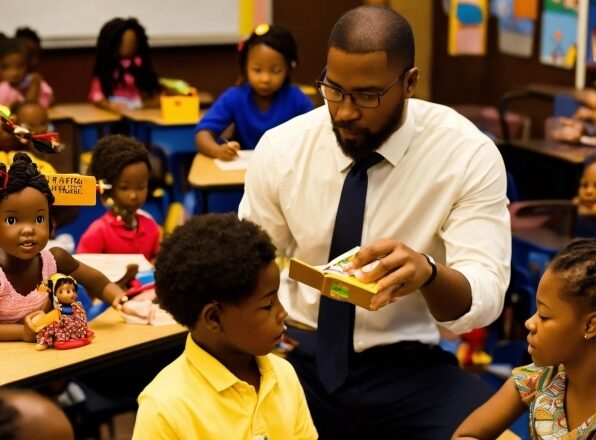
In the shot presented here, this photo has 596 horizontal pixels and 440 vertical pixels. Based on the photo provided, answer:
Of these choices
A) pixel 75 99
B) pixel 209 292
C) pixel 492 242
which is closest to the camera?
pixel 209 292

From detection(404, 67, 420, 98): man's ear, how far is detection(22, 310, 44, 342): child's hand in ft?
3.50

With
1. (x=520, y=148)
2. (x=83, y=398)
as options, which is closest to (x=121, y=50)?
(x=520, y=148)

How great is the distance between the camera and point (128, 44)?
17.4ft

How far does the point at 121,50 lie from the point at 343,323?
3273mm

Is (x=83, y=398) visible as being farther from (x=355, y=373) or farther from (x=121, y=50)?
(x=121, y=50)

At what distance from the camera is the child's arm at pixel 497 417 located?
75.7 inches

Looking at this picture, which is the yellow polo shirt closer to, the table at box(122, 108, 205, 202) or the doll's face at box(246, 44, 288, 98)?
the doll's face at box(246, 44, 288, 98)

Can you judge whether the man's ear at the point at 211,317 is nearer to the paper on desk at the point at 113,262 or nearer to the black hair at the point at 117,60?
the paper on desk at the point at 113,262

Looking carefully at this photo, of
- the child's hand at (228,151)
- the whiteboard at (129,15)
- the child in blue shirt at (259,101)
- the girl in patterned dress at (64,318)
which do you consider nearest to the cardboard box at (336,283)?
the girl in patterned dress at (64,318)

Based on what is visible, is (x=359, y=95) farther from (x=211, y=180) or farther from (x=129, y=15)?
(x=129, y=15)

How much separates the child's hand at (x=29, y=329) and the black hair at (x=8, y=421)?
0.94m

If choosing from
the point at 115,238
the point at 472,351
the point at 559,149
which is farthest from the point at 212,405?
the point at 559,149

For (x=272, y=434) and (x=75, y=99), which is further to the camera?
(x=75, y=99)

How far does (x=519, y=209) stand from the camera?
4027 millimetres
